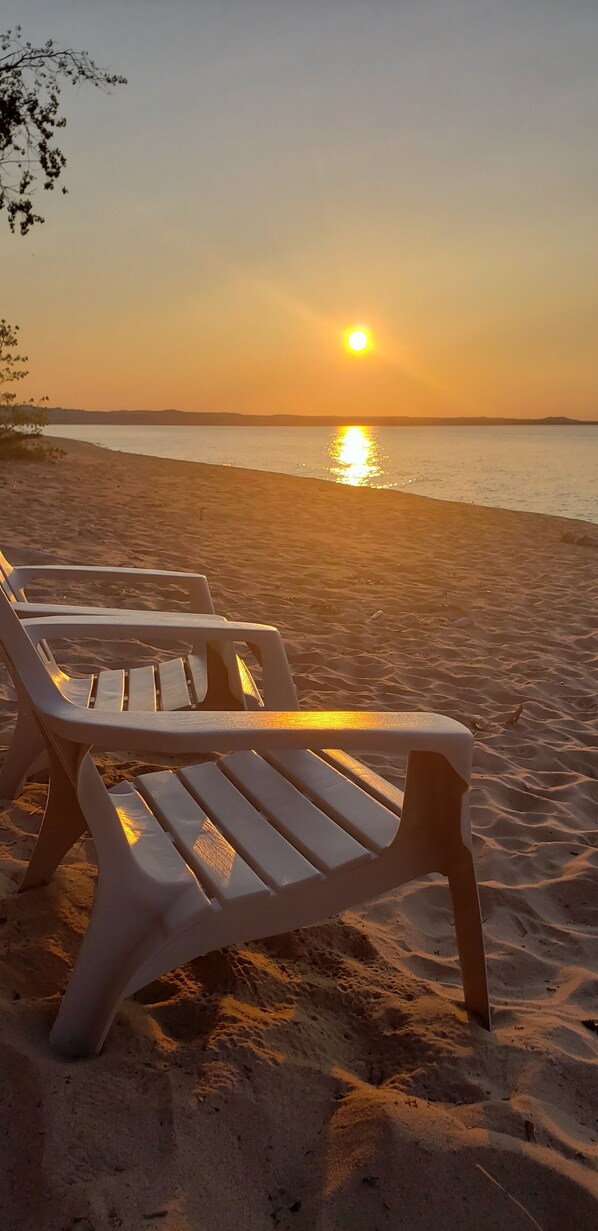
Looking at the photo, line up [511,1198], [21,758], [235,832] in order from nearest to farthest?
[511,1198]
[235,832]
[21,758]

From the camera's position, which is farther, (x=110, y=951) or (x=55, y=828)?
(x=55, y=828)

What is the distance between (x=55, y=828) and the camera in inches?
88.0

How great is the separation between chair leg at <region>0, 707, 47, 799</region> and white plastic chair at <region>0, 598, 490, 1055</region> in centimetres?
61

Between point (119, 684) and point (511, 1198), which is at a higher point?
point (119, 684)

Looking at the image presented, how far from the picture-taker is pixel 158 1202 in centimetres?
142

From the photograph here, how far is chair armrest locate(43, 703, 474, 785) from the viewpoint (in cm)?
155

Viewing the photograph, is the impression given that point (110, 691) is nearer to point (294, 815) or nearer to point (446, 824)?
point (294, 815)

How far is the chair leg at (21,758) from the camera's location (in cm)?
275

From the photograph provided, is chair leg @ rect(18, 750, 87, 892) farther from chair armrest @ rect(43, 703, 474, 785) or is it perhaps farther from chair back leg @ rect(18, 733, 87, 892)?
chair armrest @ rect(43, 703, 474, 785)

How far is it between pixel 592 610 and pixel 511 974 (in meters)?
5.12

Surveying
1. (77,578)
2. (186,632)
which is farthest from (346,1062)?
(77,578)

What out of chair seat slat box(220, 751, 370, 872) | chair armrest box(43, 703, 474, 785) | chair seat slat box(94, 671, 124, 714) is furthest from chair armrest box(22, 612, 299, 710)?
chair armrest box(43, 703, 474, 785)

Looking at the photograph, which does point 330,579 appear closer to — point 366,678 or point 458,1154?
point 366,678

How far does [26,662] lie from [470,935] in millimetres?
1205
